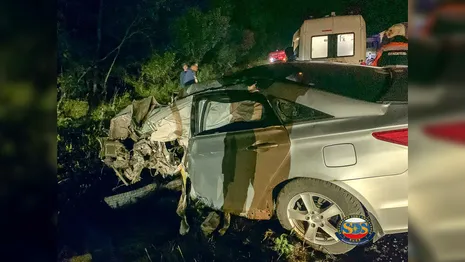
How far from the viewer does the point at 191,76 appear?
7.78ft

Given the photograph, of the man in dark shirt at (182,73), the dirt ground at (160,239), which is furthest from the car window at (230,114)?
the dirt ground at (160,239)

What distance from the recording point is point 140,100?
2.43 metres

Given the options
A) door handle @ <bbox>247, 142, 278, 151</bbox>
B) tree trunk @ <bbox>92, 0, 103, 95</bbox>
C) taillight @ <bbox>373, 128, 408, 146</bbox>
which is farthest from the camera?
tree trunk @ <bbox>92, 0, 103, 95</bbox>

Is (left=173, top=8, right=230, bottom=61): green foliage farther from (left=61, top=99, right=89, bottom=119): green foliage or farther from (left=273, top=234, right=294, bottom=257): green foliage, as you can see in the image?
(left=273, top=234, right=294, bottom=257): green foliage

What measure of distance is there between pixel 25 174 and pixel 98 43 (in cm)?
75

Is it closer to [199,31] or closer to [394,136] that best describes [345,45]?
[394,136]

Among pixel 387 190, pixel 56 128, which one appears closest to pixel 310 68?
pixel 387 190

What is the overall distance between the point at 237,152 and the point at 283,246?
0.42 meters

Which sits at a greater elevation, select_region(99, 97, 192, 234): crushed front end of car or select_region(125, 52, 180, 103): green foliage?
select_region(125, 52, 180, 103): green foliage

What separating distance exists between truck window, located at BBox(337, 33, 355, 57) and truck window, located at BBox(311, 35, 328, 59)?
0.17ft

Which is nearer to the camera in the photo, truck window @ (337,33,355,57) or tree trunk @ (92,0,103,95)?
truck window @ (337,33,355,57)

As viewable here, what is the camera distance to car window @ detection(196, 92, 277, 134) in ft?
7.41

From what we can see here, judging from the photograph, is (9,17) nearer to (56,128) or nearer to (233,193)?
(56,128)

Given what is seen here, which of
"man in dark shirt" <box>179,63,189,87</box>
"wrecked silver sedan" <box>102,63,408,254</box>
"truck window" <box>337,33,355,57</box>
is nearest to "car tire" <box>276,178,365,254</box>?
"wrecked silver sedan" <box>102,63,408,254</box>
